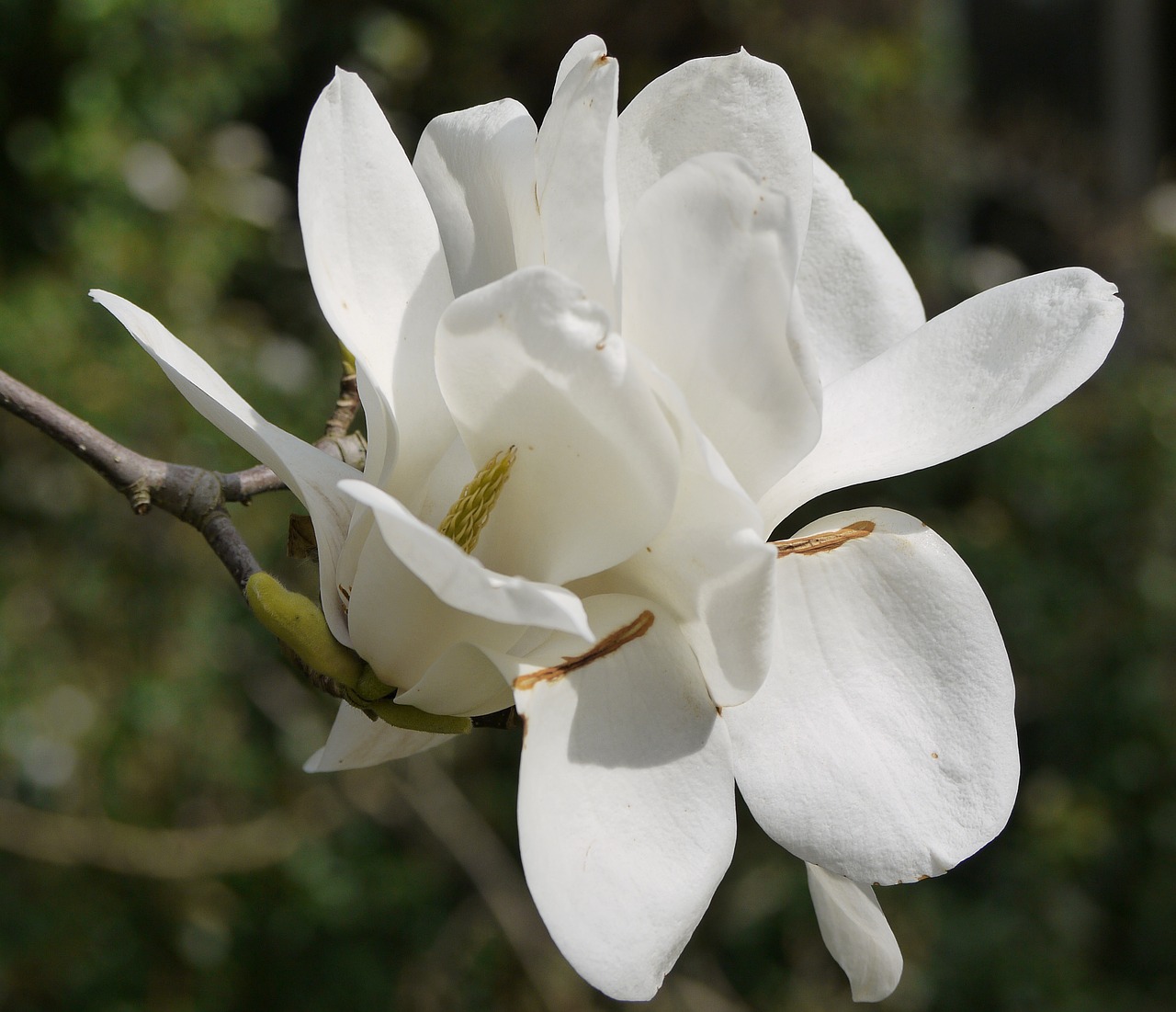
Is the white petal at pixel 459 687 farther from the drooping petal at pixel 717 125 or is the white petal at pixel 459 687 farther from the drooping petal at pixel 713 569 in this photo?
the drooping petal at pixel 717 125

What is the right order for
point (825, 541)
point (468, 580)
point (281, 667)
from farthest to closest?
point (281, 667) → point (825, 541) → point (468, 580)

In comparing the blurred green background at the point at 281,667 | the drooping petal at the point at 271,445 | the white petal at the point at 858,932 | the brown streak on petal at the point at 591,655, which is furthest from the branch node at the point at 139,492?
the blurred green background at the point at 281,667

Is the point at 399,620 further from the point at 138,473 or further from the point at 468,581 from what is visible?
the point at 138,473

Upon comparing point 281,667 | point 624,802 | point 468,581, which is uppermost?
point 468,581

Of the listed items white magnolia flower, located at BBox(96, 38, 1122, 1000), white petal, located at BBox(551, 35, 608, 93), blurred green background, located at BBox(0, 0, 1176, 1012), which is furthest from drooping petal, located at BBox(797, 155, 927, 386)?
blurred green background, located at BBox(0, 0, 1176, 1012)

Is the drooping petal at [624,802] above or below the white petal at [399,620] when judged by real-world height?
below

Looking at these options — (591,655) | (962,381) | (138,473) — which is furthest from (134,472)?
(962,381)
